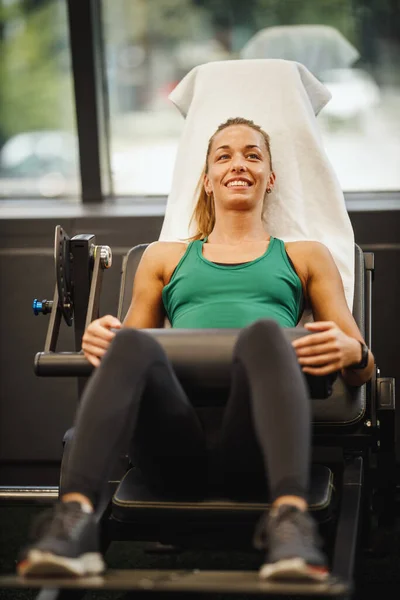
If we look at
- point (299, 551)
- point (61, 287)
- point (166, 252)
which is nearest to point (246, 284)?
point (166, 252)

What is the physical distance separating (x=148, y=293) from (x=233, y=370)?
58 centimetres

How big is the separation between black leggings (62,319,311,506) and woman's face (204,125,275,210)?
0.63 m

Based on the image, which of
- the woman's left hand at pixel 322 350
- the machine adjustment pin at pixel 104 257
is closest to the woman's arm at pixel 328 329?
the woman's left hand at pixel 322 350

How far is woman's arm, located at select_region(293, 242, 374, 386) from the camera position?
1.64 metres

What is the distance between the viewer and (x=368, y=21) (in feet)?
9.59

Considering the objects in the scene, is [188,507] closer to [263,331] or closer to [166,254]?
[263,331]

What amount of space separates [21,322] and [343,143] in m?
1.25

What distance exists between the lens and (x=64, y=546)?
4.47 ft

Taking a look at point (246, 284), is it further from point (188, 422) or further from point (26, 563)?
point (26, 563)

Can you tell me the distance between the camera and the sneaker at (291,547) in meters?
1.31

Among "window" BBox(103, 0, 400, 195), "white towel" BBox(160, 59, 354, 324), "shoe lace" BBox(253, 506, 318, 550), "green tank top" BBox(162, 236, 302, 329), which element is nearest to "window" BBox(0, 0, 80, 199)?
"window" BBox(103, 0, 400, 195)

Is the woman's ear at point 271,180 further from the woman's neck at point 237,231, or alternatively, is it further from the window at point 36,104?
the window at point 36,104

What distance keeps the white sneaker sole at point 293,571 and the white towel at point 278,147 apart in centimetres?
110

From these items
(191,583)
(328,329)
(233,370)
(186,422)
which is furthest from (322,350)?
(191,583)
